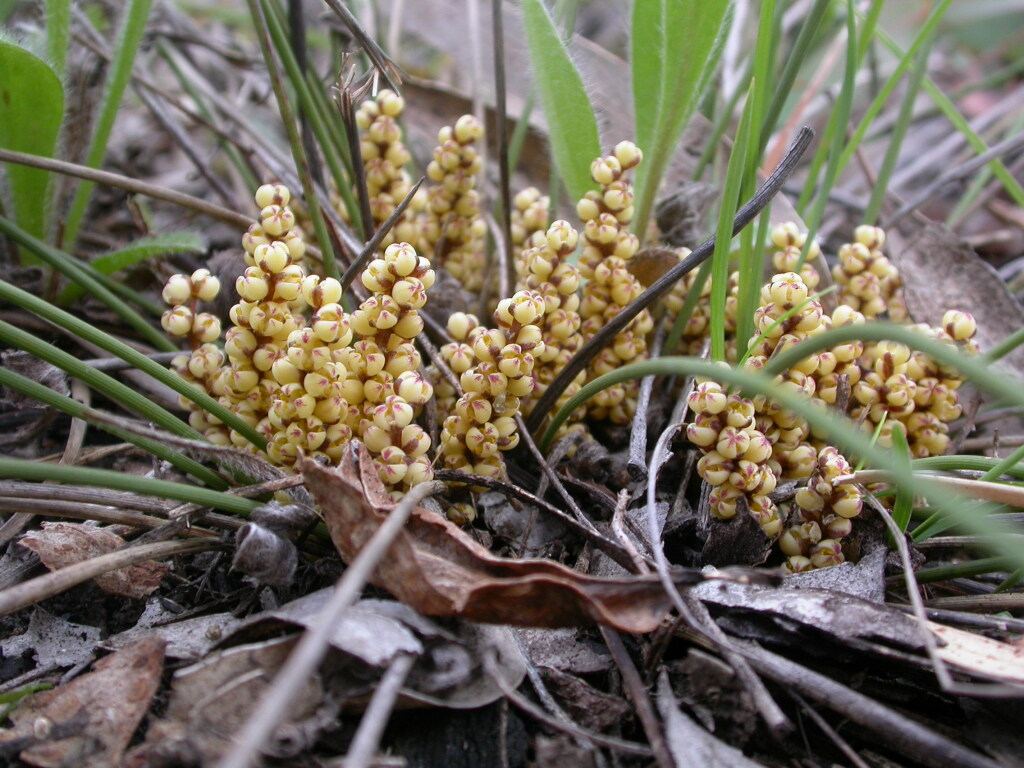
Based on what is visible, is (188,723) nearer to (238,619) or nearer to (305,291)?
(238,619)

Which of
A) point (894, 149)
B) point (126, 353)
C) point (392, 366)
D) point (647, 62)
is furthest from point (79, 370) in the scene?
point (894, 149)

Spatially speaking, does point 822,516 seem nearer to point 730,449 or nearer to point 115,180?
point 730,449

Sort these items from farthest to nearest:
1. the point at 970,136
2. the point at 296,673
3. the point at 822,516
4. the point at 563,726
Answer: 1. the point at 970,136
2. the point at 822,516
3. the point at 563,726
4. the point at 296,673

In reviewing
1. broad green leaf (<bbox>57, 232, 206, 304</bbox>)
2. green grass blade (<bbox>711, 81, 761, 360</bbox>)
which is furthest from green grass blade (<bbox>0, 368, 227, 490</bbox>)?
green grass blade (<bbox>711, 81, 761, 360</bbox>)

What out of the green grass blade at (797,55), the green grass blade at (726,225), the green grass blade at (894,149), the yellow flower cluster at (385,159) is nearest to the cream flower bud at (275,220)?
the yellow flower cluster at (385,159)

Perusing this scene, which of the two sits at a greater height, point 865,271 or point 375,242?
Result: point 865,271

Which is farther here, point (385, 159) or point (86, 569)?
point (385, 159)

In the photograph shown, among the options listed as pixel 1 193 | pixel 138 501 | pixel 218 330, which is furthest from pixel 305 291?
pixel 1 193
